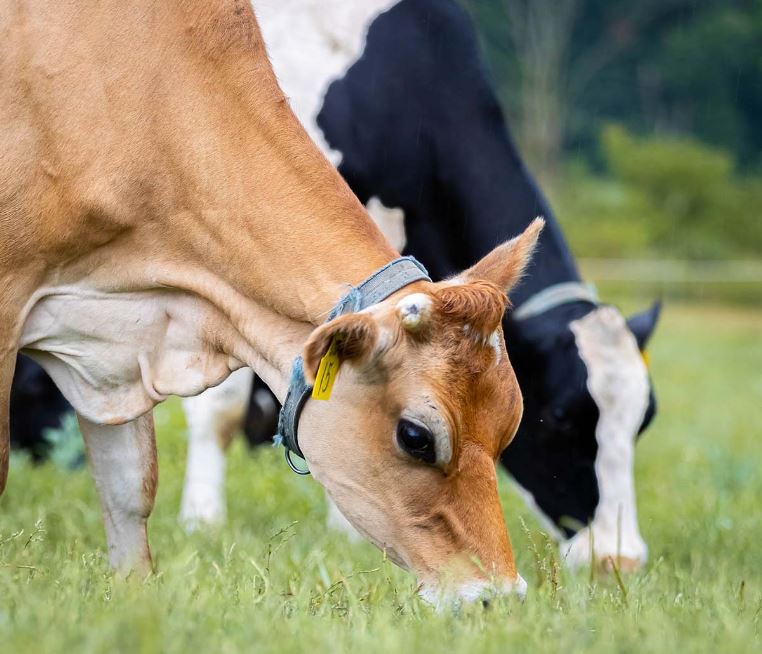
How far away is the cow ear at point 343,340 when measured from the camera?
3.00 m

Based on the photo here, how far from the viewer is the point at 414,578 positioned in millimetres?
3447

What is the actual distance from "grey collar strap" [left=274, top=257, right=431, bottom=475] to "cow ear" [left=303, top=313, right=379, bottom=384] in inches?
5.7

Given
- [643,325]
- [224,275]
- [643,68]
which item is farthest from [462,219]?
[643,68]

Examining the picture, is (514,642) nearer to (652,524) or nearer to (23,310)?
(23,310)

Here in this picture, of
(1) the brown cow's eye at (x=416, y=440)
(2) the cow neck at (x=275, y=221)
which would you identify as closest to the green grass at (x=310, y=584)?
(1) the brown cow's eye at (x=416, y=440)

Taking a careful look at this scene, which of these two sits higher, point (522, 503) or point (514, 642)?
point (514, 642)

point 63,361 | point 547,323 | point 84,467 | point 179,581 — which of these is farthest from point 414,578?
point 84,467

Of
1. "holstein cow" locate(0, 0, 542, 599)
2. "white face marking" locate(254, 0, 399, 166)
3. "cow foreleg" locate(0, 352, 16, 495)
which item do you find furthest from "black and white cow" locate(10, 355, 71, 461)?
"cow foreleg" locate(0, 352, 16, 495)

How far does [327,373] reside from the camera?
3.18 meters

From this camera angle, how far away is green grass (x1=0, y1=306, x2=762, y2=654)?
2.49 m

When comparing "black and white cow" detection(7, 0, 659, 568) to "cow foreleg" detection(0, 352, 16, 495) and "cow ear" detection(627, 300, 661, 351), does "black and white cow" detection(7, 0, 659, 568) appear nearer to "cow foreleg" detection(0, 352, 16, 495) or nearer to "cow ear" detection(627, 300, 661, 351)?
"cow ear" detection(627, 300, 661, 351)

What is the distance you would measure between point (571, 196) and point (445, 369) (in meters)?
34.1

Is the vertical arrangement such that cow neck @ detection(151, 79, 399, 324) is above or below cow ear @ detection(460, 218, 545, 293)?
above

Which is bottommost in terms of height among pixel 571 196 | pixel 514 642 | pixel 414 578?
pixel 571 196
